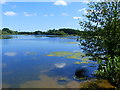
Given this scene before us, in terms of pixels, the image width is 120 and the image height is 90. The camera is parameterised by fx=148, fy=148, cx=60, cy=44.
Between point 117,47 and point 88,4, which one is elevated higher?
point 88,4

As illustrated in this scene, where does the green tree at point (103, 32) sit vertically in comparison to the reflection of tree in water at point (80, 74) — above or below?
above

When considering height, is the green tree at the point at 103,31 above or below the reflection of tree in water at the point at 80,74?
above

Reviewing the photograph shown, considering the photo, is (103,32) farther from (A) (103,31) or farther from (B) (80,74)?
(B) (80,74)

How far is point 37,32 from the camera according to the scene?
161625mm

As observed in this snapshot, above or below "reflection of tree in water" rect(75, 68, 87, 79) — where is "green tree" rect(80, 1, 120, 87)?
above

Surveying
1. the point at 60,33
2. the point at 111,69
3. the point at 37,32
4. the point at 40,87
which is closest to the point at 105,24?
the point at 111,69

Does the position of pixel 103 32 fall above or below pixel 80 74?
above

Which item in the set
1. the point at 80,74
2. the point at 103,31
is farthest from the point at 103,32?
the point at 80,74

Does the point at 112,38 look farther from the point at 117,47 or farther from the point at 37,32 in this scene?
the point at 37,32

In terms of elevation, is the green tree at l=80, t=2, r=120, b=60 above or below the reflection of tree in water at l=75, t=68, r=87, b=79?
above

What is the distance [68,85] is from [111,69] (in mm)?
3181

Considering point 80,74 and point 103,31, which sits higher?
point 103,31

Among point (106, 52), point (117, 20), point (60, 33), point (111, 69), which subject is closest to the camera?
→ point (111, 69)

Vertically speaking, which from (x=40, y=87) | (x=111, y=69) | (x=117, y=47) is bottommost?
(x=40, y=87)
